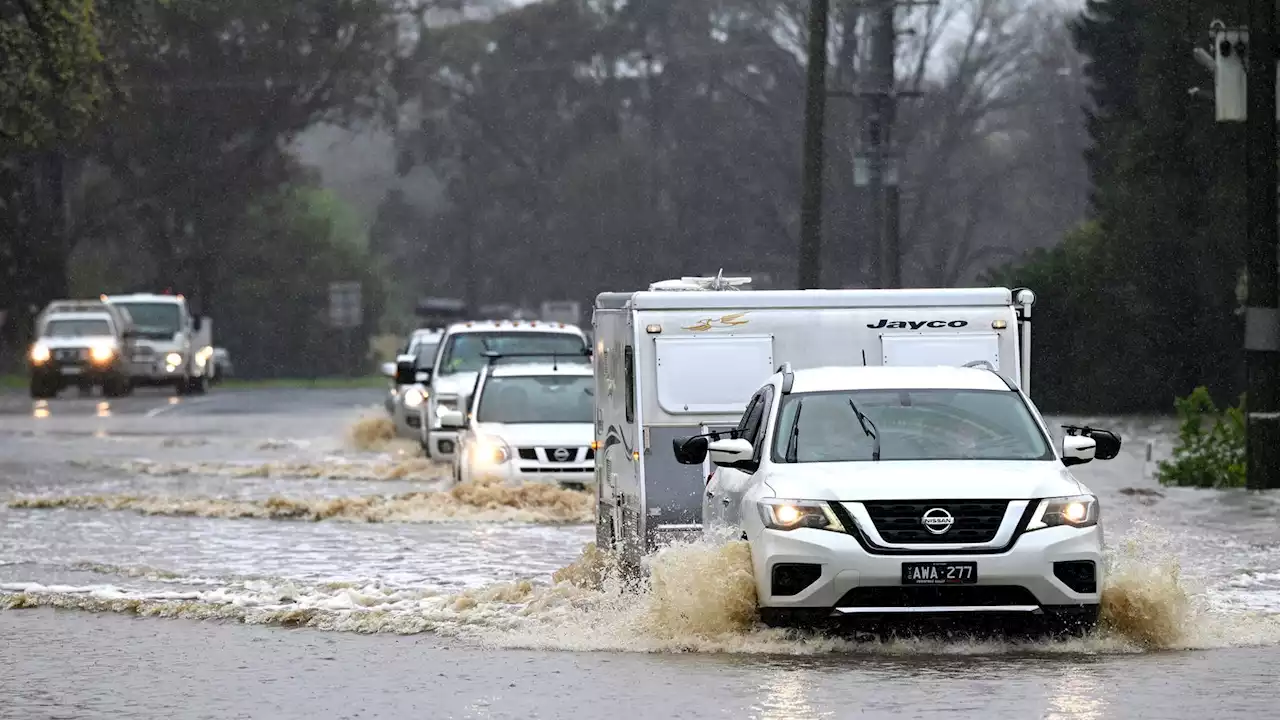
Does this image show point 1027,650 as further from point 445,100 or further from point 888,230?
point 445,100

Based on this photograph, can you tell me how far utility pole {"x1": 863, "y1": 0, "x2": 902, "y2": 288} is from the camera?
39938 millimetres

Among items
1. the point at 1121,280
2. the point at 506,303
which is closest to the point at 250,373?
the point at 506,303

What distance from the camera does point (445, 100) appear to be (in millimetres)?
96062

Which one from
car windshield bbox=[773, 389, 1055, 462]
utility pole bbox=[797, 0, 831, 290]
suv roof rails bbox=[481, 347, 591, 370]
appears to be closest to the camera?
car windshield bbox=[773, 389, 1055, 462]

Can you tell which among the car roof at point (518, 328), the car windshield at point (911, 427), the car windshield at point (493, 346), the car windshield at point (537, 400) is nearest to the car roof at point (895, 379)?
Result: the car windshield at point (911, 427)

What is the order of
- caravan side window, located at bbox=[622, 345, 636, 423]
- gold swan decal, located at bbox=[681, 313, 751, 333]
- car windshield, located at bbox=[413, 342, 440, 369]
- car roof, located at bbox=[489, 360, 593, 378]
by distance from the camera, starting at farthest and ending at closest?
car windshield, located at bbox=[413, 342, 440, 369], car roof, located at bbox=[489, 360, 593, 378], gold swan decal, located at bbox=[681, 313, 751, 333], caravan side window, located at bbox=[622, 345, 636, 423]

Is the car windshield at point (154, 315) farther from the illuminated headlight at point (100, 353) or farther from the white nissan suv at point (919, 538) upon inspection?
the white nissan suv at point (919, 538)

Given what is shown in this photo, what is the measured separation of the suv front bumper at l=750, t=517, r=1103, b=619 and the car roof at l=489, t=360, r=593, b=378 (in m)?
13.5

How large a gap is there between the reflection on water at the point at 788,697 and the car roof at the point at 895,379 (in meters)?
2.33

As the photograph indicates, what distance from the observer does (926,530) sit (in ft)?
40.2

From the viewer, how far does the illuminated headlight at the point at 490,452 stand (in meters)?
24.1

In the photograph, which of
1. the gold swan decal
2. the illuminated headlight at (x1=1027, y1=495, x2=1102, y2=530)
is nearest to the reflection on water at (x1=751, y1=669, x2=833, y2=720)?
the illuminated headlight at (x1=1027, y1=495, x2=1102, y2=530)

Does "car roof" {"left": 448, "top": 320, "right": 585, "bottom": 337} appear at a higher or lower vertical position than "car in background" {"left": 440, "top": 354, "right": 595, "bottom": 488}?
higher

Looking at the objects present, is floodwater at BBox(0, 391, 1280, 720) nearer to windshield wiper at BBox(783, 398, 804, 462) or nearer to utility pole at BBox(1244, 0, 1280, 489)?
utility pole at BBox(1244, 0, 1280, 489)
